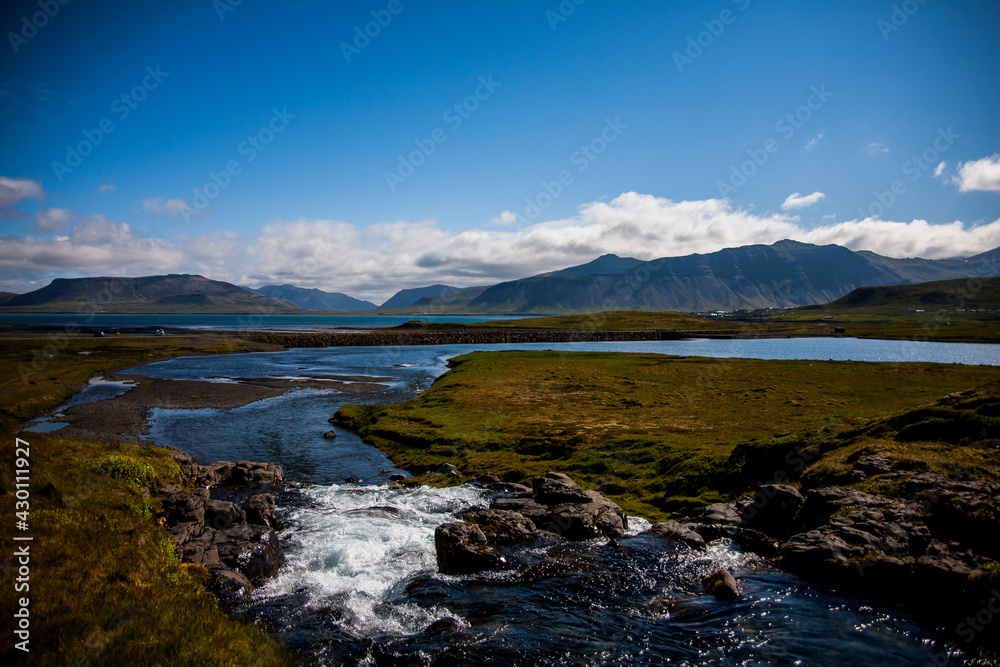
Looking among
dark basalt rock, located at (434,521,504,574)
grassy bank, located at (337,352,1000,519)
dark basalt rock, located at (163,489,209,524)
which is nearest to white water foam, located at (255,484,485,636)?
dark basalt rock, located at (434,521,504,574)

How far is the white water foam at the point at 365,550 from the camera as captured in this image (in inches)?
585

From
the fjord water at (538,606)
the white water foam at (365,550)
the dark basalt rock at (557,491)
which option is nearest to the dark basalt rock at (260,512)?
the fjord water at (538,606)

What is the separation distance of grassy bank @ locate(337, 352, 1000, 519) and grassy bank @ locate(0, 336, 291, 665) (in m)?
15.1

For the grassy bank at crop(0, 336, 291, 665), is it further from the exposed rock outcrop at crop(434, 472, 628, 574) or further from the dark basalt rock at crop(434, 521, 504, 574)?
the exposed rock outcrop at crop(434, 472, 628, 574)

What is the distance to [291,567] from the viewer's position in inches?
685

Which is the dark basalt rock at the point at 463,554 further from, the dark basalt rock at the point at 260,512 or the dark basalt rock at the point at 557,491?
the dark basalt rock at the point at 260,512

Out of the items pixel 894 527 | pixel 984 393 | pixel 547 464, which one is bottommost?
pixel 547 464

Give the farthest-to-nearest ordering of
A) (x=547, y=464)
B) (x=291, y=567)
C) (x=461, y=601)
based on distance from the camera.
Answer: (x=547, y=464) → (x=291, y=567) → (x=461, y=601)

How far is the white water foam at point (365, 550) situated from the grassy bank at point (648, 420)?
4.93 m

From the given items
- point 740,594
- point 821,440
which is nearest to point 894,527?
point 740,594

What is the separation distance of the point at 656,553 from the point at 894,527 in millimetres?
8096

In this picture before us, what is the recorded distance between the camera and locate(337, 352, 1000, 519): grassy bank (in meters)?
26.2

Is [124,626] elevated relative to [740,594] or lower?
elevated

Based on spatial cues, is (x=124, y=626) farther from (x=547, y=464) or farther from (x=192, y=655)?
(x=547, y=464)
